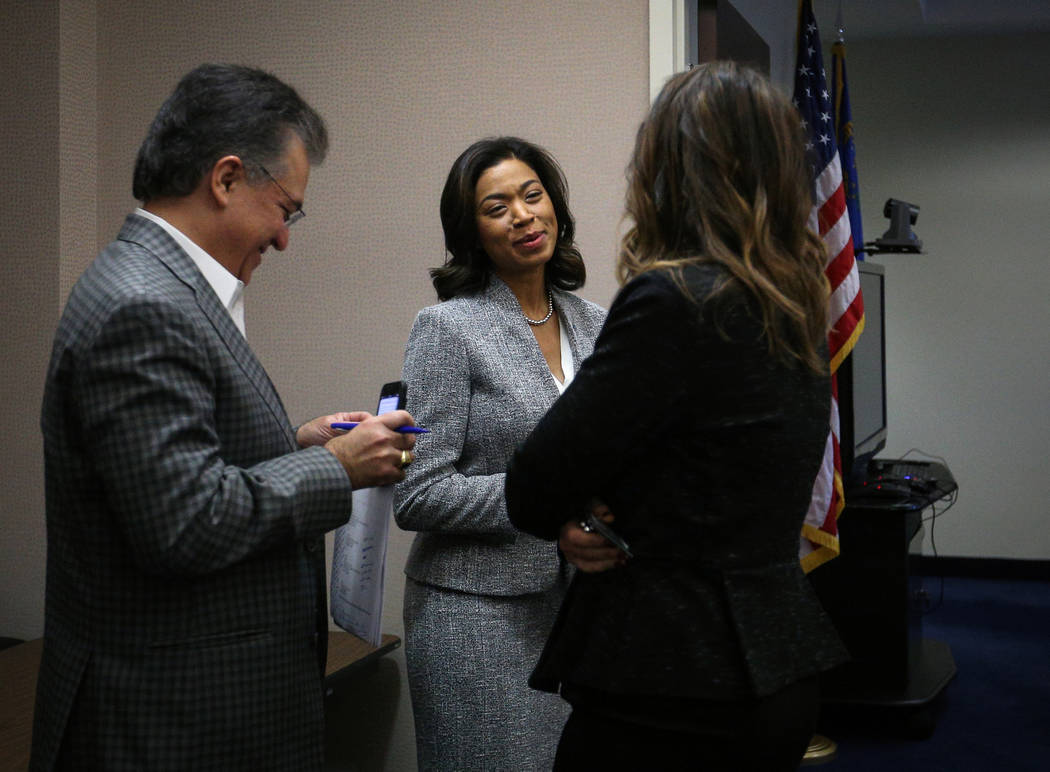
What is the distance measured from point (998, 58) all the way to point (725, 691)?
20.0 ft

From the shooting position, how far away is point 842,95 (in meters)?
4.67

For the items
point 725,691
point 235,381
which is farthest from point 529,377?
point 725,691

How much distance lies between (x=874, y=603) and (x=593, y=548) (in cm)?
273

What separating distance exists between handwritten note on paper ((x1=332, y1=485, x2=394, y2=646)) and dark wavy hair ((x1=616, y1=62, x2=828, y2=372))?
1.85 feet

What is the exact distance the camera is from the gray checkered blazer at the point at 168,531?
1.14 meters

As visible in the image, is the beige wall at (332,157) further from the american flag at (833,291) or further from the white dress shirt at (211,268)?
the white dress shirt at (211,268)

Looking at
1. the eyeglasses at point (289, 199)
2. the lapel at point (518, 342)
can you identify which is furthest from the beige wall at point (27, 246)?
the eyeglasses at point (289, 199)

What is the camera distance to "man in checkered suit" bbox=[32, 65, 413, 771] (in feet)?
3.75

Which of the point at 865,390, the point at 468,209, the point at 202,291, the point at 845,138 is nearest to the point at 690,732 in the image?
the point at 202,291

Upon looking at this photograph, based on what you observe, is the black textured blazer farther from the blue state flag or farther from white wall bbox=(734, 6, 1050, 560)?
white wall bbox=(734, 6, 1050, 560)

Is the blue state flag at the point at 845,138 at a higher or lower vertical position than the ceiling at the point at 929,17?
lower

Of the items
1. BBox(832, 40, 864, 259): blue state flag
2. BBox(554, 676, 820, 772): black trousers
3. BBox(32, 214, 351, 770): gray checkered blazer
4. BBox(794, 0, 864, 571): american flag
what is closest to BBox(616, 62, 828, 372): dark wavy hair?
BBox(554, 676, 820, 772): black trousers

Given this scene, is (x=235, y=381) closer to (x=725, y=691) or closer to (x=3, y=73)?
(x=725, y=691)

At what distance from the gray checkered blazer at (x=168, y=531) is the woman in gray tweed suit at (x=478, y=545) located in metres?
0.44
